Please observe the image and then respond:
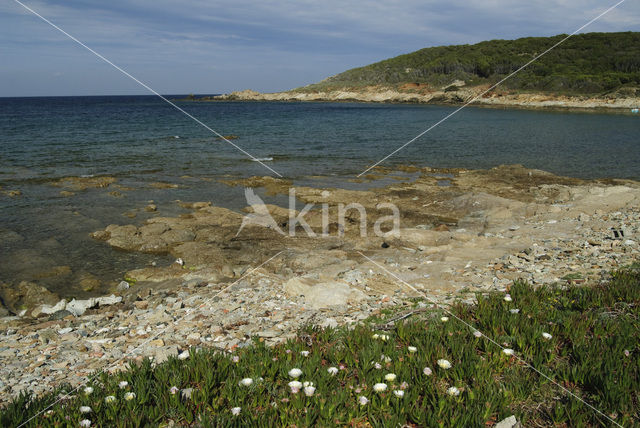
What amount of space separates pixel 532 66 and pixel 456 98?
17.4 meters

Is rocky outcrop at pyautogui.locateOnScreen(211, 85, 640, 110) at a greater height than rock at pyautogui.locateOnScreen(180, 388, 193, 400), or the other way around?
rocky outcrop at pyautogui.locateOnScreen(211, 85, 640, 110)

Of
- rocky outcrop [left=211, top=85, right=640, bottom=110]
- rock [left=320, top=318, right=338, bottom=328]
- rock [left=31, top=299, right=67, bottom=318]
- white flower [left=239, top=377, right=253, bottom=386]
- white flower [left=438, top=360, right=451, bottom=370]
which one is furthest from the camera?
rocky outcrop [left=211, top=85, right=640, bottom=110]

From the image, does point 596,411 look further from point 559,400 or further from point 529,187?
point 529,187

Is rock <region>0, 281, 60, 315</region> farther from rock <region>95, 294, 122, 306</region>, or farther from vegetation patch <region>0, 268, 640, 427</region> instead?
vegetation patch <region>0, 268, 640, 427</region>

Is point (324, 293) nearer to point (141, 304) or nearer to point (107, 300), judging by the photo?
point (141, 304)

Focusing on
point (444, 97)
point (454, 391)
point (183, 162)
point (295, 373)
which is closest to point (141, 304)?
point (295, 373)

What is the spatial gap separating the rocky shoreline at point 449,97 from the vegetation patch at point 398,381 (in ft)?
242

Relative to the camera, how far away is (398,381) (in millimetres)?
3875

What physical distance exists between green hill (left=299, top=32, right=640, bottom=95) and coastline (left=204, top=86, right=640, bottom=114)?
10.0ft

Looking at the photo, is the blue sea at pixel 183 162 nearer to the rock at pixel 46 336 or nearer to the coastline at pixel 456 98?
the rock at pixel 46 336

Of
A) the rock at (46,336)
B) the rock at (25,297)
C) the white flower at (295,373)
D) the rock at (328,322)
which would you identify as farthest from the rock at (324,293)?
the rock at (25,297)

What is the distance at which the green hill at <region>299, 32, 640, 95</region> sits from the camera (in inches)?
2931

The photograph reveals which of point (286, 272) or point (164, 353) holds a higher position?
point (164, 353)

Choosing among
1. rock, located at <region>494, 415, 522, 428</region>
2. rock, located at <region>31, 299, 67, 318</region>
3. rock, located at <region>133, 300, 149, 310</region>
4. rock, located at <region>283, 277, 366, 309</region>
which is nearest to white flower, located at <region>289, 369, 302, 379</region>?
rock, located at <region>494, 415, 522, 428</region>
